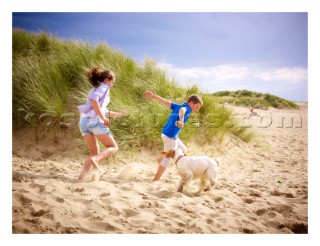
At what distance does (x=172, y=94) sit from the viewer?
566 centimetres

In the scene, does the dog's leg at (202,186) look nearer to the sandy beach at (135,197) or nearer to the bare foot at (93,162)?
the sandy beach at (135,197)

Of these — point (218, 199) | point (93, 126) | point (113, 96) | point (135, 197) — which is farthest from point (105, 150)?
point (113, 96)

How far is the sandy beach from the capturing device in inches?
104

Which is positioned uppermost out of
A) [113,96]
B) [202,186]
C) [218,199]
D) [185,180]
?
[113,96]

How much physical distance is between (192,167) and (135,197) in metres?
0.74

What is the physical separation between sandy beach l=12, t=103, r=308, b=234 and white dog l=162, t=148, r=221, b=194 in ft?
0.73

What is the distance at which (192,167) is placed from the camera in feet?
10.7

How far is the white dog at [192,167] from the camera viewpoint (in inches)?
128

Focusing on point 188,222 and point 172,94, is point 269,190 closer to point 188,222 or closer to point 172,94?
point 188,222

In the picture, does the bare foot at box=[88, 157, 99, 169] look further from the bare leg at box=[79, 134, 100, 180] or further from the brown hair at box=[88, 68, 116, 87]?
the brown hair at box=[88, 68, 116, 87]

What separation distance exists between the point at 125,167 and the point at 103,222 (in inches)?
69.3

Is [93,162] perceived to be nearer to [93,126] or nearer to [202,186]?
[93,126]

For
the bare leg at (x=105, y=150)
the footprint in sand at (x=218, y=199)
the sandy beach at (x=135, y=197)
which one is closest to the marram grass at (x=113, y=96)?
the sandy beach at (x=135, y=197)
